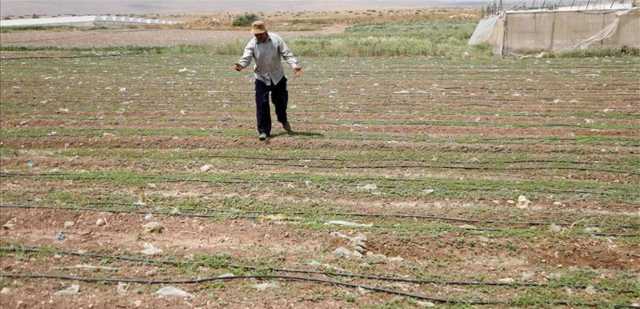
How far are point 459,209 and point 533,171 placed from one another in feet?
5.36

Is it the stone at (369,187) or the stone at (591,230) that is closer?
the stone at (591,230)

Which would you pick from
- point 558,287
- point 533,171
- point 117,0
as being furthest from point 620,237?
point 117,0

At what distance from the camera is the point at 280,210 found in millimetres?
5551

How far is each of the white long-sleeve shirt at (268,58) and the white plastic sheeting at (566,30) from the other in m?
14.5

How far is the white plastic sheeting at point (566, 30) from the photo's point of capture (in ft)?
62.2

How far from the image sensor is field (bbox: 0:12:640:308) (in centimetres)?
414

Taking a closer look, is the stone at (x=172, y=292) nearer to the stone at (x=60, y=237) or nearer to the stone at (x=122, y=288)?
the stone at (x=122, y=288)

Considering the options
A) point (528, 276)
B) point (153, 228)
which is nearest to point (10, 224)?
point (153, 228)

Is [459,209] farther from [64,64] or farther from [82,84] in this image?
[64,64]

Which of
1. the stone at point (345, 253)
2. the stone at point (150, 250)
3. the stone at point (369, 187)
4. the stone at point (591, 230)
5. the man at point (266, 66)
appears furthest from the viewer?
the man at point (266, 66)

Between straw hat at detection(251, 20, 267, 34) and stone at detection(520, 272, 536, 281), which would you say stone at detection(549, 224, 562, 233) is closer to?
stone at detection(520, 272, 536, 281)

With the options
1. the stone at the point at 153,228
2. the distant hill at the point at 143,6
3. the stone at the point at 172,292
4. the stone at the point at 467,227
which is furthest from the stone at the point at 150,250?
the distant hill at the point at 143,6

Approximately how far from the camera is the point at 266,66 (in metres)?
7.84

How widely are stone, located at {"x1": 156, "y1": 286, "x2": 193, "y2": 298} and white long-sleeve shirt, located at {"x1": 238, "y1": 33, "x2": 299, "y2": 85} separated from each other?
13.7 feet
